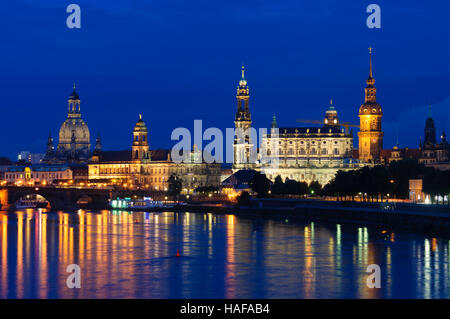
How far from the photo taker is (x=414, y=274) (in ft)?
165

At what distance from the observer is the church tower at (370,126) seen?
17775 centimetres

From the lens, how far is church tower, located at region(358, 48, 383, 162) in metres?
178

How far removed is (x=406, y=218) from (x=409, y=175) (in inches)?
1480

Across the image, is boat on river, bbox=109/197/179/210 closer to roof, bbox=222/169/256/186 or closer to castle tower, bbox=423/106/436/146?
roof, bbox=222/169/256/186

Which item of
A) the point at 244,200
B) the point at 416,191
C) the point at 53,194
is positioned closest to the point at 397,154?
the point at 244,200

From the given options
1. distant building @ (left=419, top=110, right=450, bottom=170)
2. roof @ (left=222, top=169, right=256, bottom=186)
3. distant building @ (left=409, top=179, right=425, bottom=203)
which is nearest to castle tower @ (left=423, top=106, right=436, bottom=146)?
distant building @ (left=419, top=110, right=450, bottom=170)

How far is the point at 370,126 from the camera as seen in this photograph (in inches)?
7047

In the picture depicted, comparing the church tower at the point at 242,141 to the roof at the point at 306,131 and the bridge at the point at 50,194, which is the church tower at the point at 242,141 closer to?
the roof at the point at 306,131

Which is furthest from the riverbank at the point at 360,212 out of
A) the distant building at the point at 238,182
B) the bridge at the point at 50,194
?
A: the distant building at the point at 238,182

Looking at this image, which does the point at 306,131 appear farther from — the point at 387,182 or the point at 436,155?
the point at 387,182

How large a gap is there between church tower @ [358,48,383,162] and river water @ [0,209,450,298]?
9592 centimetres
